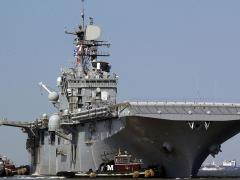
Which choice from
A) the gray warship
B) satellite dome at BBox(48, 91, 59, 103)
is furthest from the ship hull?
satellite dome at BBox(48, 91, 59, 103)

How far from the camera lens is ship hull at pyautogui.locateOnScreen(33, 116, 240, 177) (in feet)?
134

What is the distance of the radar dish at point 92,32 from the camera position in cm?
5500

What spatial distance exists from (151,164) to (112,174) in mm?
2530

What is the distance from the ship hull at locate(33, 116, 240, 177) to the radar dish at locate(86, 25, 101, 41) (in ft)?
34.1

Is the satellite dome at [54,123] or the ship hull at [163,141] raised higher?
the satellite dome at [54,123]

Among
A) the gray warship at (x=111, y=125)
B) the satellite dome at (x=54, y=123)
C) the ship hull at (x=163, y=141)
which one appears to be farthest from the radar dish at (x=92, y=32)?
the ship hull at (x=163, y=141)

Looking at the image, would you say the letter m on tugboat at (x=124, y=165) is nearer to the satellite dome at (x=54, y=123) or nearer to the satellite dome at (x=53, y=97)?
the satellite dome at (x=54, y=123)

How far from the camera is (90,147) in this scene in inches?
1864

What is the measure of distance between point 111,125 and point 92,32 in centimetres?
1307

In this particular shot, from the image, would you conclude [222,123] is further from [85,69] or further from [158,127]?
[85,69]

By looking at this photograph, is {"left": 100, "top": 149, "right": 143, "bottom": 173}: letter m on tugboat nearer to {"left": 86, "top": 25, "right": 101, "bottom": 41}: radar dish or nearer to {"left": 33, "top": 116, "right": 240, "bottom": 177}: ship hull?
{"left": 33, "top": 116, "right": 240, "bottom": 177}: ship hull

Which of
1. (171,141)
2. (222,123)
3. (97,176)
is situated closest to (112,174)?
(97,176)

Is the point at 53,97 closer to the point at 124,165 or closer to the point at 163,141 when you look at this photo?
the point at 124,165

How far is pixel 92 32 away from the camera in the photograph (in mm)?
55125
